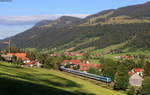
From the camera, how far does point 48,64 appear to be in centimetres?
13350

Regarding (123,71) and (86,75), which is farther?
(123,71)

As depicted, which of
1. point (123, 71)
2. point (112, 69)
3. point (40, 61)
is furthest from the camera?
point (40, 61)

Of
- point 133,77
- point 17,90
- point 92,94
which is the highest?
point 17,90

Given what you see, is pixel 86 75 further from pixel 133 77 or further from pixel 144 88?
pixel 133 77

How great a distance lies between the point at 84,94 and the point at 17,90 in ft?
38.7

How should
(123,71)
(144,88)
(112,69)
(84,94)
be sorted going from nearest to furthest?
(84,94) → (144,88) → (123,71) → (112,69)

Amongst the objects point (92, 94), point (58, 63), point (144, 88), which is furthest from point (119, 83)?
point (58, 63)

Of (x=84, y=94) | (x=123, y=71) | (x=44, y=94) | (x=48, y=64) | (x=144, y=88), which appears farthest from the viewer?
(x=48, y=64)

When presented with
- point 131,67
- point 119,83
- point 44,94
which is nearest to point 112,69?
point 119,83

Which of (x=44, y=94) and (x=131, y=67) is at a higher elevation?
(x=44, y=94)

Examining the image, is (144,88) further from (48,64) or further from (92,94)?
(48,64)

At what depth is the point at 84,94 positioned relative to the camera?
36594 millimetres

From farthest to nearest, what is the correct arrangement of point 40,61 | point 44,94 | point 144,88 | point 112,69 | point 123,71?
point 40,61
point 112,69
point 123,71
point 144,88
point 44,94

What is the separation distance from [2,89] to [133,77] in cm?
9710
